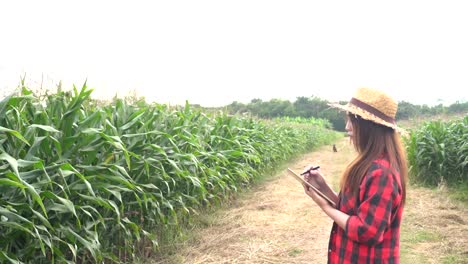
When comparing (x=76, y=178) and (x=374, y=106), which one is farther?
(x=76, y=178)

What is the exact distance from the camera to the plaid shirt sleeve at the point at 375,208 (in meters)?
1.74

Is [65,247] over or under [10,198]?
under

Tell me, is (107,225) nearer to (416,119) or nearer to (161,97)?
(161,97)

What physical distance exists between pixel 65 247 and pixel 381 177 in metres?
2.15

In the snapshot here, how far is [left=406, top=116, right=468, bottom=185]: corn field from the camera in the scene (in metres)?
7.77

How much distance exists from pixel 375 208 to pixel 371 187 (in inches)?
3.6

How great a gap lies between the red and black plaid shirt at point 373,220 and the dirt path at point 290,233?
4.59 ft

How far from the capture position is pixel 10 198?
7.59ft

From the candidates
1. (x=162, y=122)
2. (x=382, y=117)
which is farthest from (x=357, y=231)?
(x=162, y=122)

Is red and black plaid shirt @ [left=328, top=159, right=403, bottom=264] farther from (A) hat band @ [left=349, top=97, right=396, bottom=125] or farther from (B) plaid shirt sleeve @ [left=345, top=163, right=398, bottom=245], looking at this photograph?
(A) hat band @ [left=349, top=97, right=396, bottom=125]

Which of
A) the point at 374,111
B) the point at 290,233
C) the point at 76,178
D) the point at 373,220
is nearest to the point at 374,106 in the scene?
the point at 374,111

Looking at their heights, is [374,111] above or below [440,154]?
above

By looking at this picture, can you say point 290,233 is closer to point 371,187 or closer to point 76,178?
point 76,178

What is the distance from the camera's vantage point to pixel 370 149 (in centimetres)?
187
